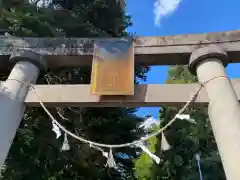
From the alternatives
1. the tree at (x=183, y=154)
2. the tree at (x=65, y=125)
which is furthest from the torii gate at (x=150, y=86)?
the tree at (x=183, y=154)

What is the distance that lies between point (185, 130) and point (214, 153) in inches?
76.8

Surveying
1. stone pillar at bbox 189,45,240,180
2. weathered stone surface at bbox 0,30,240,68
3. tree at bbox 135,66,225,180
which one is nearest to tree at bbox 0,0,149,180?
weathered stone surface at bbox 0,30,240,68

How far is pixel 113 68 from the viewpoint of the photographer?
12.3 ft

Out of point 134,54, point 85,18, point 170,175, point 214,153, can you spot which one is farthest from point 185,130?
point 134,54

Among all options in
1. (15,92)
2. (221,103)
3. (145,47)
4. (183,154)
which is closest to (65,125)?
(15,92)

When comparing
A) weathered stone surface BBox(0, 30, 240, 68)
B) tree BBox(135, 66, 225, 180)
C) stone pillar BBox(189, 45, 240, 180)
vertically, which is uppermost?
tree BBox(135, 66, 225, 180)

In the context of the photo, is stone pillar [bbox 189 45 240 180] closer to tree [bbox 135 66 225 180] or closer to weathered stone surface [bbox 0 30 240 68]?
weathered stone surface [bbox 0 30 240 68]

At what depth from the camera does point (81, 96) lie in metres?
3.54

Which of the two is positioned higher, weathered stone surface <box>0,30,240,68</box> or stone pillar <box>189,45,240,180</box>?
weathered stone surface <box>0,30,240,68</box>

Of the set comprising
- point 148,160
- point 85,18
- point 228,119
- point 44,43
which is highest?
point 85,18

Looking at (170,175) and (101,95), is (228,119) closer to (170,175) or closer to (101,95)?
(101,95)

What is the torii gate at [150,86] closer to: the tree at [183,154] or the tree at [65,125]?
the tree at [65,125]

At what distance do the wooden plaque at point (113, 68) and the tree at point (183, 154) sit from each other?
11.0 ft

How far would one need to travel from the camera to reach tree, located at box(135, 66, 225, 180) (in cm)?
753
